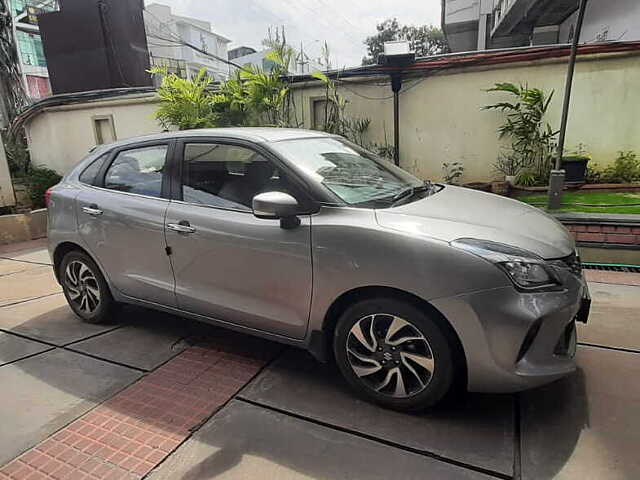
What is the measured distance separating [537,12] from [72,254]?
43.5 ft

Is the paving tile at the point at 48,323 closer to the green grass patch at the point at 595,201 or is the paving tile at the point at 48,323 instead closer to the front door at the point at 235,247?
the front door at the point at 235,247

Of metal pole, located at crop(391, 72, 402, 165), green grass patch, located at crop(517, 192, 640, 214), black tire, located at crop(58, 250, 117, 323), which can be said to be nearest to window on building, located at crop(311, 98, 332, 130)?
metal pole, located at crop(391, 72, 402, 165)

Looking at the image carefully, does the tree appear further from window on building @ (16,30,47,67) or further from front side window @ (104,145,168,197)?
front side window @ (104,145,168,197)

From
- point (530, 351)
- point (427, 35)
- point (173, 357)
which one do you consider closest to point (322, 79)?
point (173, 357)

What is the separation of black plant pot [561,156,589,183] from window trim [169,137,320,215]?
17.1ft

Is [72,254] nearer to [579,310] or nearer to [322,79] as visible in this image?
[579,310]

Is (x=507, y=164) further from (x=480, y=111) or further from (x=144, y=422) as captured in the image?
(x=144, y=422)

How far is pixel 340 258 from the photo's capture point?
2.20 metres

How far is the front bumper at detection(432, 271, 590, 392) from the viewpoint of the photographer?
6.17ft

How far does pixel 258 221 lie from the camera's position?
2477 millimetres

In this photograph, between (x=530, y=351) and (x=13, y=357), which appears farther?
(x=13, y=357)

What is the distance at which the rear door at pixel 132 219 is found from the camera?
2.91m

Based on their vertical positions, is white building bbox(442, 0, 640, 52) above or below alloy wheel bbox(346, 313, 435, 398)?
above

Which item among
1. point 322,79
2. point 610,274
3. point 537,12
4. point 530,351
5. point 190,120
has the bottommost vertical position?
point 610,274
